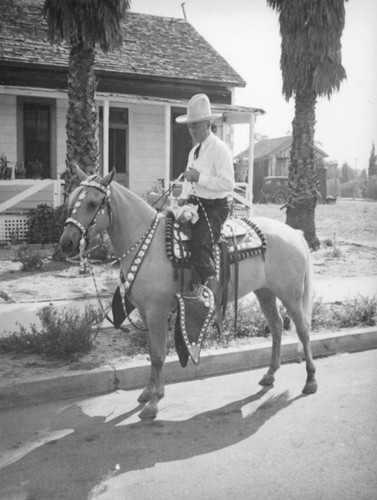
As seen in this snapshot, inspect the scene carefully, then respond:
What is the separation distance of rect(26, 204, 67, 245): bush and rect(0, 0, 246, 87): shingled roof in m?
4.96

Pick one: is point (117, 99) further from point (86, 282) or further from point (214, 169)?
point (214, 169)

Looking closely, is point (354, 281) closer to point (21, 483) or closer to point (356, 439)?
point (356, 439)

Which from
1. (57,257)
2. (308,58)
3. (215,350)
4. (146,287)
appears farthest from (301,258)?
(308,58)

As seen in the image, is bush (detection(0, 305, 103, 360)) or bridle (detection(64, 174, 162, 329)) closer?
bridle (detection(64, 174, 162, 329))

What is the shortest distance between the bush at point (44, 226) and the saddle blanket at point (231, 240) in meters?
9.16

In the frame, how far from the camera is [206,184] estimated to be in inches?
179

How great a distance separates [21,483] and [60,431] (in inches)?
31.2

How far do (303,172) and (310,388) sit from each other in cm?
1075

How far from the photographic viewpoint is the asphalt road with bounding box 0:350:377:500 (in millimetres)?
3291

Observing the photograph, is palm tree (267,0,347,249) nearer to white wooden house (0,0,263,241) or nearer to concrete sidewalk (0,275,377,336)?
white wooden house (0,0,263,241)

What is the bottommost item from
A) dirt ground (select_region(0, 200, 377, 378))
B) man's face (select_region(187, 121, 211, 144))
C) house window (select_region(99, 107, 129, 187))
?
dirt ground (select_region(0, 200, 377, 378))

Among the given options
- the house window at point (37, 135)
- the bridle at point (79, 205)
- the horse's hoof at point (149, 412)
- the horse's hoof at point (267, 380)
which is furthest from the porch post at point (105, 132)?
the horse's hoof at point (149, 412)

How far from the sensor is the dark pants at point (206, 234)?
464cm

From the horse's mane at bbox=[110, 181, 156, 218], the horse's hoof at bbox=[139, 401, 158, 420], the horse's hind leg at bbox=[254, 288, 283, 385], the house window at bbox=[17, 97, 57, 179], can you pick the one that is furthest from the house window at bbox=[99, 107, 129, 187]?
the horse's hoof at bbox=[139, 401, 158, 420]
